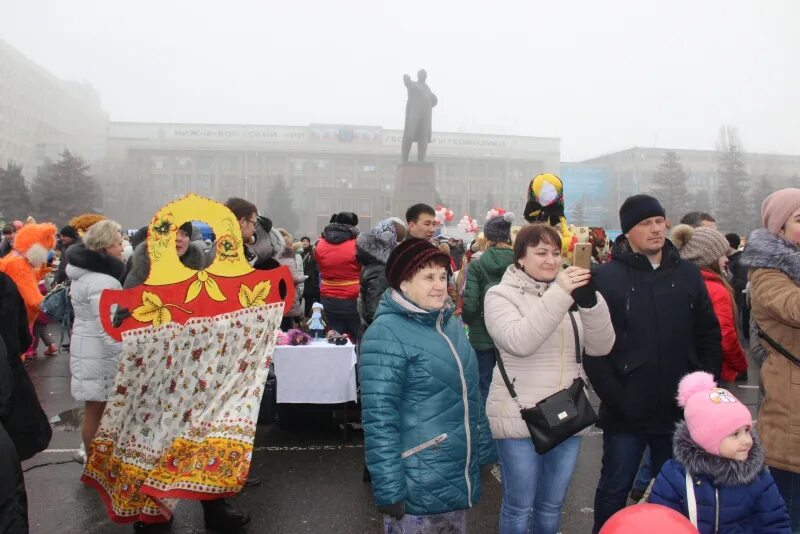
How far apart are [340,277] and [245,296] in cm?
243

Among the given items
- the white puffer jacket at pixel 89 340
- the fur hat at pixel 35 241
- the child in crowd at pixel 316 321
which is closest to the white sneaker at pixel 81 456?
the white puffer jacket at pixel 89 340

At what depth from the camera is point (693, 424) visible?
2.18 metres

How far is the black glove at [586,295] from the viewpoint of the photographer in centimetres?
252

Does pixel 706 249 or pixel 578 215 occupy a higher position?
pixel 578 215

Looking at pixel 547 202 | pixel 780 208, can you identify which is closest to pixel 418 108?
pixel 547 202

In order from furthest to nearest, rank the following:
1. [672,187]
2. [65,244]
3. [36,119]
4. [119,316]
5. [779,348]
Result: [36,119]
[672,187]
[65,244]
[119,316]
[779,348]

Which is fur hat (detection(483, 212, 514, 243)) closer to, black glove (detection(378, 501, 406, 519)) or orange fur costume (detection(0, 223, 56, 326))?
black glove (detection(378, 501, 406, 519))

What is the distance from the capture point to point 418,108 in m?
19.6

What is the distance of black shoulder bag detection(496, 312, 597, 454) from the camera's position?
255 cm

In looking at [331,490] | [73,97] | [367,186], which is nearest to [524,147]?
[367,186]

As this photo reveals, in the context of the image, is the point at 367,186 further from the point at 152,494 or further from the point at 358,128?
the point at 152,494

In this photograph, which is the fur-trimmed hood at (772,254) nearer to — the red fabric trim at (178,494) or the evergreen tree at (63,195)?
the red fabric trim at (178,494)

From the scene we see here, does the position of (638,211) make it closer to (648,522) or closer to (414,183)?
(648,522)

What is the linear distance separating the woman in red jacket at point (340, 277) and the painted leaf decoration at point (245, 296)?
239cm
